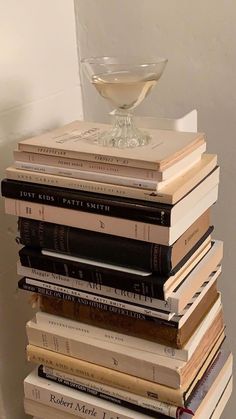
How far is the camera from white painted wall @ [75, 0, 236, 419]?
3.39 ft

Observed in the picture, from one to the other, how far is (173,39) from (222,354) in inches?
21.7

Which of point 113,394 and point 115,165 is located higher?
point 115,165

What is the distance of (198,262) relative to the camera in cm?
92

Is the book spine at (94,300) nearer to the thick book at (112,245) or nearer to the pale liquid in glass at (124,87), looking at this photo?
the thick book at (112,245)

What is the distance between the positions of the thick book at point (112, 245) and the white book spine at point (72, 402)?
229 millimetres

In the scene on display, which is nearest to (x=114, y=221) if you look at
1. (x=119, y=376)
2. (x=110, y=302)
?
(x=110, y=302)

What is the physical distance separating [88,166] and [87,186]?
0.03m

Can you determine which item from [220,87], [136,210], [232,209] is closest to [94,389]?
[136,210]

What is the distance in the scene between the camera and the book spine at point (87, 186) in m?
0.79

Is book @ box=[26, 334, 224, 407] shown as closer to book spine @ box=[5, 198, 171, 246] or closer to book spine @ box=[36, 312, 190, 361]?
book spine @ box=[36, 312, 190, 361]

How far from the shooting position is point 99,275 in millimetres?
866

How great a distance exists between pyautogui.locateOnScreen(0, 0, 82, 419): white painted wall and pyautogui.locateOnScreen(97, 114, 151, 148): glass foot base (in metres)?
0.21

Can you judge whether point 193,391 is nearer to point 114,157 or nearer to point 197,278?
point 197,278

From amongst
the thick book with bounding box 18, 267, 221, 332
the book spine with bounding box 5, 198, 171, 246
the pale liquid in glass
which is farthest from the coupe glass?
the thick book with bounding box 18, 267, 221, 332
